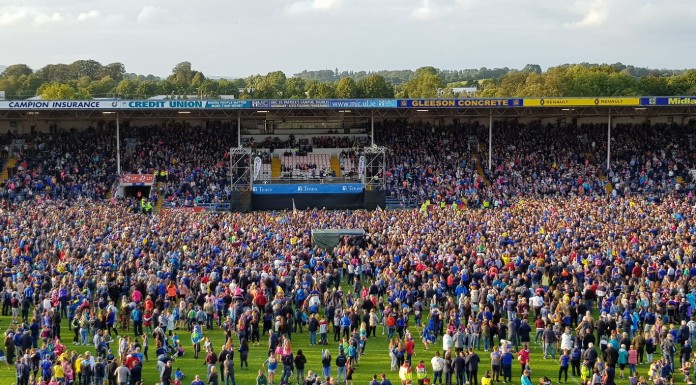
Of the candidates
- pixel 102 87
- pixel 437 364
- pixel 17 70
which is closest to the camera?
pixel 437 364

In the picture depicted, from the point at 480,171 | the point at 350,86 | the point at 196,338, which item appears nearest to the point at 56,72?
the point at 350,86

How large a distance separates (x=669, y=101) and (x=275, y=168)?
18818 millimetres

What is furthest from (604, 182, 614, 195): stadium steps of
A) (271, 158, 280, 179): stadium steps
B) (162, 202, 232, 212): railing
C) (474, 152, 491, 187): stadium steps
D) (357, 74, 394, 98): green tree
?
(357, 74, 394, 98): green tree

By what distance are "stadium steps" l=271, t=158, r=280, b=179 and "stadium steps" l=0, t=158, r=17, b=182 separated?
39.1 ft

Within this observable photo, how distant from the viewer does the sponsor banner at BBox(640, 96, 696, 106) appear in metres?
41.5

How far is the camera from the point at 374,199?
38.7 m

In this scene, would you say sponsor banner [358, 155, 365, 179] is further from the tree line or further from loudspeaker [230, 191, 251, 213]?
the tree line

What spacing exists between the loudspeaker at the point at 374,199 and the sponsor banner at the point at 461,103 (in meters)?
5.35

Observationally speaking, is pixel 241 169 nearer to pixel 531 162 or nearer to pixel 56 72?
pixel 531 162

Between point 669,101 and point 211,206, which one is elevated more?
point 669,101

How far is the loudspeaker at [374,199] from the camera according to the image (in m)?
38.7

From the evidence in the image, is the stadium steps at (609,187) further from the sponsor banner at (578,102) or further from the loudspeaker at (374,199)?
the loudspeaker at (374,199)

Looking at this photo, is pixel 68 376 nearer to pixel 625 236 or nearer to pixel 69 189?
pixel 625 236

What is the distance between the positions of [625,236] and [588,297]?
6.10 metres
